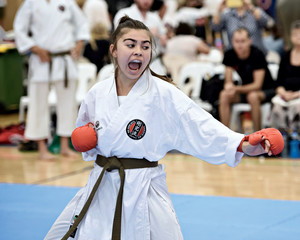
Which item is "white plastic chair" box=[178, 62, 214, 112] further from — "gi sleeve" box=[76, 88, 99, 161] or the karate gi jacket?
"gi sleeve" box=[76, 88, 99, 161]

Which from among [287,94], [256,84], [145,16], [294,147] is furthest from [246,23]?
[294,147]

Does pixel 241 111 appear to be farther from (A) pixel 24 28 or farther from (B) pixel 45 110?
(A) pixel 24 28

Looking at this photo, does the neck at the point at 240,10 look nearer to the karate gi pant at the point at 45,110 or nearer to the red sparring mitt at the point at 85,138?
the karate gi pant at the point at 45,110

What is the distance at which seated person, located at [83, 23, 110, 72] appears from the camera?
912cm

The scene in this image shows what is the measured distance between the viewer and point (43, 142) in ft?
23.1

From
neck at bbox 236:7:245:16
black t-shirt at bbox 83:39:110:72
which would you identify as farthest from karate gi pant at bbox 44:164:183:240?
black t-shirt at bbox 83:39:110:72

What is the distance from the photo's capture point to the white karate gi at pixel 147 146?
9.30 feet

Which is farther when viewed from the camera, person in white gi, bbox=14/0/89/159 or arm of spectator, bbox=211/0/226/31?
arm of spectator, bbox=211/0/226/31

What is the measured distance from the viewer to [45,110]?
23.3 ft

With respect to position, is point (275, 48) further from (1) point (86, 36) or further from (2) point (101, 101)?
(2) point (101, 101)

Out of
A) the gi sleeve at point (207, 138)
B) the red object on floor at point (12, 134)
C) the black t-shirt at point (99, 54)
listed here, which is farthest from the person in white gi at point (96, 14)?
the gi sleeve at point (207, 138)

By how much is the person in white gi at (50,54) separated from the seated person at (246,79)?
1.79m

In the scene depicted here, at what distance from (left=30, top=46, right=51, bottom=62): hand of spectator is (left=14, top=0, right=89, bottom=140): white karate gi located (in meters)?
0.05

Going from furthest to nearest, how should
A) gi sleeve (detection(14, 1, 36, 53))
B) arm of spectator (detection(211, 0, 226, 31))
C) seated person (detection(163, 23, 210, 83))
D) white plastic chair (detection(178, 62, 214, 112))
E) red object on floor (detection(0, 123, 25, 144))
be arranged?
arm of spectator (detection(211, 0, 226, 31)), seated person (detection(163, 23, 210, 83)), red object on floor (detection(0, 123, 25, 144)), white plastic chair (detection(178, 62, 214, 112)), gi sleeve (detection(14, 1, 36, 53))
